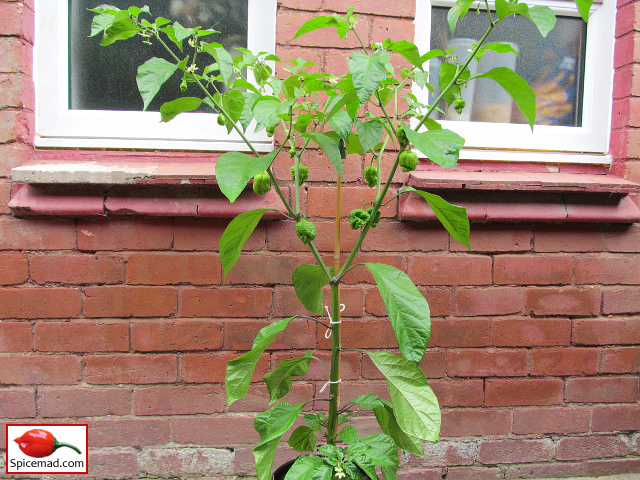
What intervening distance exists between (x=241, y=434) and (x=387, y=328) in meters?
0.69

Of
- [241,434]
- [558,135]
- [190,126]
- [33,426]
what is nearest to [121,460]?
[33,426]

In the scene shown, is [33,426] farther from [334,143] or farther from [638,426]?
[638,426]

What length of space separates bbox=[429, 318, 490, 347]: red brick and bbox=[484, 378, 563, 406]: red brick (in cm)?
18

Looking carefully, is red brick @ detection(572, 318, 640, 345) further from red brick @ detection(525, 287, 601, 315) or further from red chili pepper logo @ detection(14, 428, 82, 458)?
red chili pepper logo @ detection(14, 428, 82, 458)

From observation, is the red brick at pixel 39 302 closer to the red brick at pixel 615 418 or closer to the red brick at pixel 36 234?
the red brick at pixel 36 234

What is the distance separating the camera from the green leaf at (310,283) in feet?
4.34

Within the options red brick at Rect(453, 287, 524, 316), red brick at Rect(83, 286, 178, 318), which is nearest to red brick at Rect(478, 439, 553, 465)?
red brick at Rect(453, 287, 524, 316)

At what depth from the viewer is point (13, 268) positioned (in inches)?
66.7

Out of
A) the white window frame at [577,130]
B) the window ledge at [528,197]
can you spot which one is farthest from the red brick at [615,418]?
the white window frame at [577,130]

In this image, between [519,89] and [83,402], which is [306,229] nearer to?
[519,89]

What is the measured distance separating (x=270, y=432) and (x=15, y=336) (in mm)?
1102

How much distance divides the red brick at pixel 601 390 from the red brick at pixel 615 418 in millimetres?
29

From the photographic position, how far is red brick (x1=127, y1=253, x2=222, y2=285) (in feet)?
5.67

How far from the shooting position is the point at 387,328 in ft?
5.96
